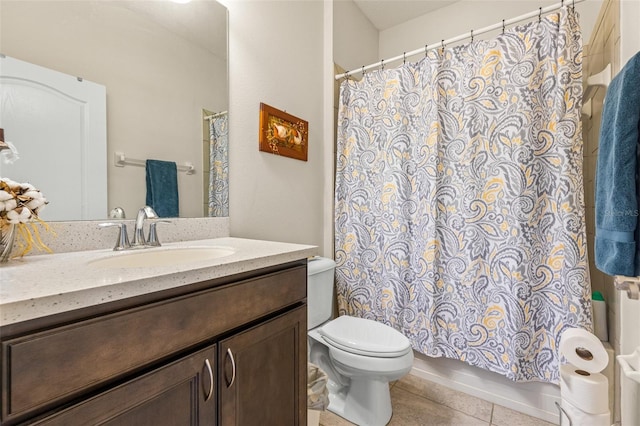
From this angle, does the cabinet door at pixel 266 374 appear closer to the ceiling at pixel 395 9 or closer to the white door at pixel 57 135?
the white door at pixel 57 135

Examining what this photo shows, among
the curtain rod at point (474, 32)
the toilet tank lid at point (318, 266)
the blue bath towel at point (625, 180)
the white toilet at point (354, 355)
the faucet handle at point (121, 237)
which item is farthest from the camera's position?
the toilet tank lid at point (318, 266)

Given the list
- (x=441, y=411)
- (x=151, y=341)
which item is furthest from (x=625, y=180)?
(x=441, y=411)

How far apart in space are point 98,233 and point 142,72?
2.09 ft

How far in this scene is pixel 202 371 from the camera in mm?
687

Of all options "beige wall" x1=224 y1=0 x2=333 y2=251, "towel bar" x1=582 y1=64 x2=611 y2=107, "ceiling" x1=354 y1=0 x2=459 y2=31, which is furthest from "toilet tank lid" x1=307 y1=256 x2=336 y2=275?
"ceiling" x1=354 y1=0 x2=459 y2=31

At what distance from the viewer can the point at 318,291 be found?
162 cm

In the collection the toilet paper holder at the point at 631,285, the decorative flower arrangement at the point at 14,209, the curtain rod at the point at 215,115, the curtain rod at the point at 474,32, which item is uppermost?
the curtain rod at the point at 474,32

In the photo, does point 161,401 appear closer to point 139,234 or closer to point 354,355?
point 139,234

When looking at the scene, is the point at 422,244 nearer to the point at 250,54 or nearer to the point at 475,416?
the point at 475,416

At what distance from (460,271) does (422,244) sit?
25cm

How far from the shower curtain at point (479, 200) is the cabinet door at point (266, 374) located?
1.02 meters

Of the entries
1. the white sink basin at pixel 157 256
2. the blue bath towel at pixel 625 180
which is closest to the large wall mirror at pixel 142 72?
the white sink basin at pixel 157 256

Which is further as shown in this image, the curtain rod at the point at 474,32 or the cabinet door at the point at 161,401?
the curtain rod at the point at 474,32

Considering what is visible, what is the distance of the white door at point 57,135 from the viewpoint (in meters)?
0.84
